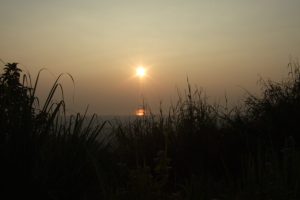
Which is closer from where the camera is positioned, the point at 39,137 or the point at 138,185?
the point at 138,185

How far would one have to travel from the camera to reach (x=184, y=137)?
828 cm

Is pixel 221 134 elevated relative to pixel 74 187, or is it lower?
elevated

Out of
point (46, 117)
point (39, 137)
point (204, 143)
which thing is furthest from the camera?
point (204, 143)

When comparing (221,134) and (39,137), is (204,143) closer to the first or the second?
(221,134)

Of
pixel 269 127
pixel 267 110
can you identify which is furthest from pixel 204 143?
pixel 267 110

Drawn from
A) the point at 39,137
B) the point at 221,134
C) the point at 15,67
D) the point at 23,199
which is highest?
the point at 15,67

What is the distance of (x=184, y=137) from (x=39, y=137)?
3.69 metres

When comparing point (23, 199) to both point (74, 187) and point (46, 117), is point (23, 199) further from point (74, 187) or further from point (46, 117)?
point (46, 117)

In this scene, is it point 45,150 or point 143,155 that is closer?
point 45,150

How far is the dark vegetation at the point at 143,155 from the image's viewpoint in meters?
4.39

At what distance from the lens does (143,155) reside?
19.9 feet

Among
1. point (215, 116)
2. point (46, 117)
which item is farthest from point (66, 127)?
point (215, 116)

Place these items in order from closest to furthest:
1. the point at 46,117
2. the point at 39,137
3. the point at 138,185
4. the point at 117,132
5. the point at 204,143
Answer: the point at 138,185, the point at 39,137, the point at 46,117, the point at 204,143, the point at 117,132

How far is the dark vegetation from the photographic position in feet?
14.4
